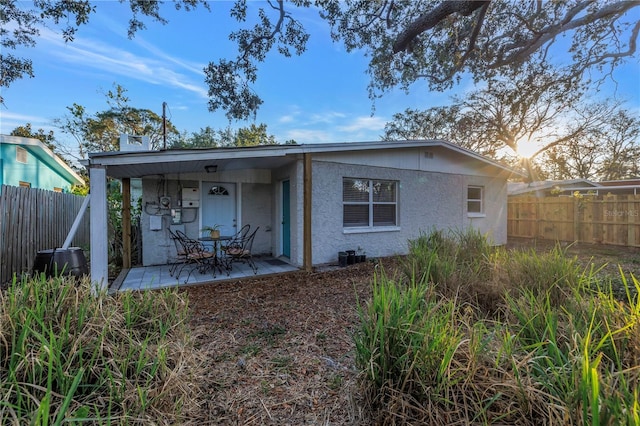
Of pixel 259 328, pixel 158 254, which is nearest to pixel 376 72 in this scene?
pixel 158 254

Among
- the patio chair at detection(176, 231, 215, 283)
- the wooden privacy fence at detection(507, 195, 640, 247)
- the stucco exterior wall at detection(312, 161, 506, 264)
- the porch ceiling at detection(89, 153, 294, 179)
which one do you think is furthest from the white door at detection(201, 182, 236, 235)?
the wooden privacy fence at detection(507, 195, 640, 247)

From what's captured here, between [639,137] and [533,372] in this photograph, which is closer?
[533,372]

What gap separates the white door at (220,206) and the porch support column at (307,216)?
275 cm

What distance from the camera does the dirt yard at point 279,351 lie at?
88.5 inches

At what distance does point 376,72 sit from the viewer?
10.6 metres

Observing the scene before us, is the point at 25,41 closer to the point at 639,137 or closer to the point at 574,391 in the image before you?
the point at 574,391

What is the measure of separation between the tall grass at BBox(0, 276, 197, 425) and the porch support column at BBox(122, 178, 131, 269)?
5239 millimetres

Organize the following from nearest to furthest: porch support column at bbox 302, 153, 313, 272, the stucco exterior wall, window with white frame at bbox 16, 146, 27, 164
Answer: porch support column at bbox 302, 153, 313, 272
the stucco exterior wall
window with white frame at bbox 16, 146, 27, 164

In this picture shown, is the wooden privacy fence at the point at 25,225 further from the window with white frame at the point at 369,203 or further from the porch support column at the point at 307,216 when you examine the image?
the window with white frame at the point at 369,203

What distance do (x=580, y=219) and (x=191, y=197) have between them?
44.1 ft

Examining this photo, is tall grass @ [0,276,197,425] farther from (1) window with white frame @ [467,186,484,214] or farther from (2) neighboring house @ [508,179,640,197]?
(2) neighboring house @ [508,179,640,197]

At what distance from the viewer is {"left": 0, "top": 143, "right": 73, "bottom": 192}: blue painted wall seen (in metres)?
8.80

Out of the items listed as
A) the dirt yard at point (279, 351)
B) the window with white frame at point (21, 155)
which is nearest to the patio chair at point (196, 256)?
the dirt yard at point (279, 351)

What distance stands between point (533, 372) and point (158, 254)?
7.96 meters
